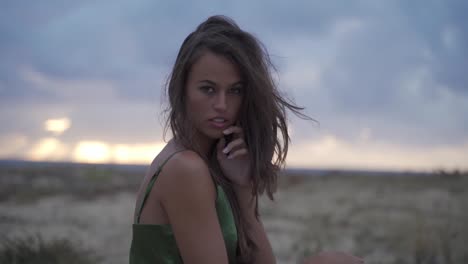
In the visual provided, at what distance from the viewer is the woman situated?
1.85 m

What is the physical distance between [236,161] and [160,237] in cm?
61

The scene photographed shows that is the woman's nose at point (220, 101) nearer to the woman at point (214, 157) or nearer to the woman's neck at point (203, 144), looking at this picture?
the woman at point (214, 157)

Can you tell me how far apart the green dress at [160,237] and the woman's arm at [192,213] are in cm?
13

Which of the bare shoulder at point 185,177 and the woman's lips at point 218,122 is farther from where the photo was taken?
the woman's lips at point 218,122

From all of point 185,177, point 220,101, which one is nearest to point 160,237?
point 185,177

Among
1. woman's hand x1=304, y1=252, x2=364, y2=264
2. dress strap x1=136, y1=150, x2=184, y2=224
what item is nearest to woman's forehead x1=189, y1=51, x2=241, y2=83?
dress strap x1=136, y1=150, x2=184, y2=224

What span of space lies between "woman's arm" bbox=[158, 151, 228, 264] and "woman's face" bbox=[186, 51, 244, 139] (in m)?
0.38

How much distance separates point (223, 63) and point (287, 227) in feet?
25.2

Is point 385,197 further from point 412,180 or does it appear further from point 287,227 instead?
point 287,227

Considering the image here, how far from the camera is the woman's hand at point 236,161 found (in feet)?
7.64

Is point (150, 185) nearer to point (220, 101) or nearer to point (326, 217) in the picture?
point (220, 101)

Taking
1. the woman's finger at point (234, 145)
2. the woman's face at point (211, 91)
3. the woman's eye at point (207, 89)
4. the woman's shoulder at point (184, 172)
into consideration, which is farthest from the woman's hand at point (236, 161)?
the woman's shoulder at point (184, 172)

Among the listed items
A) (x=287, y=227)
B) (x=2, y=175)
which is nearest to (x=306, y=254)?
(x=287, y=227)

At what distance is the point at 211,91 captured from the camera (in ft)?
7.12
